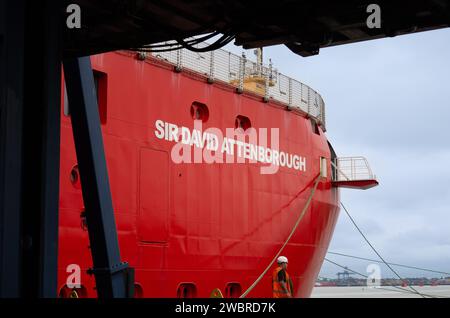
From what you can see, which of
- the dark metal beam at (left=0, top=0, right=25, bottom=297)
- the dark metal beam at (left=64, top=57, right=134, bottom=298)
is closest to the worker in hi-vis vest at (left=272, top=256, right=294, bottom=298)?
the dark metal beam at (left=64, top=57, right=134, bottom=298)

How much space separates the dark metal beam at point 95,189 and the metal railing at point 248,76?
770cm

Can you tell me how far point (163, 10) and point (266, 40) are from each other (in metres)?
0.98

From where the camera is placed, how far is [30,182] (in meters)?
5.64

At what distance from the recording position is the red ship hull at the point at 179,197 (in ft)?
41.8

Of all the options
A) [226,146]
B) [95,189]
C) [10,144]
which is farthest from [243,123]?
[10,144]

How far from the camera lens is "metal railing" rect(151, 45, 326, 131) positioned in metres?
15.1

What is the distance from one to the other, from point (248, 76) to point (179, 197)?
451 cm

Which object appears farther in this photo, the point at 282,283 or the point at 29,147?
the point at 282,283

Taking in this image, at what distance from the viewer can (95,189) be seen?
6.44 metres

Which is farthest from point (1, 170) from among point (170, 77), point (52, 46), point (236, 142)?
point (236, 142)

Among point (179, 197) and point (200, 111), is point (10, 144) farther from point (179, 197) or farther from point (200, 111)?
point (200, 111)

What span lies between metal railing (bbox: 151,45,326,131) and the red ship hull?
28 cm

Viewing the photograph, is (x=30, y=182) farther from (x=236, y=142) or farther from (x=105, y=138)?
(x=236, y=142)

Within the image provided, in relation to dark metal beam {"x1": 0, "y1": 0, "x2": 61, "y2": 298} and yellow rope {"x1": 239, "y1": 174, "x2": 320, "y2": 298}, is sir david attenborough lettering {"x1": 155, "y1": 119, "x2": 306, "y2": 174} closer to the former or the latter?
yellow rope {"x1": 239, "y1": 174, "x2": 320, "y2": 298}
